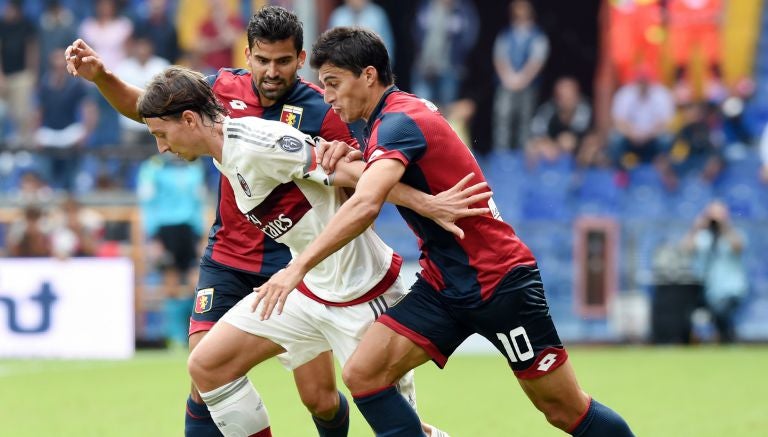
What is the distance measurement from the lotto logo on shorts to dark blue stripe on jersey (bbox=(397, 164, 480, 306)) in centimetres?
138

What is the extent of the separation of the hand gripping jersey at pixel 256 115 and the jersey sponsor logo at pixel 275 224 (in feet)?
1.66

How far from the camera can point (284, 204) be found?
6.06m

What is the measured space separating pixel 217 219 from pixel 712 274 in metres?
9.14

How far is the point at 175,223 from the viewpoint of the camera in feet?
48.5

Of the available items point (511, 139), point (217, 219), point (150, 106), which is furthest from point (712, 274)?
point (150, 106)

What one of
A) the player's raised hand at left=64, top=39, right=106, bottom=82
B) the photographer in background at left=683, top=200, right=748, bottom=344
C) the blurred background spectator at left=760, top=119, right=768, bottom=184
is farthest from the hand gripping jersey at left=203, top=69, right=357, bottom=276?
the blurred background spectator at left=760, top=119, right=768, bottom=184

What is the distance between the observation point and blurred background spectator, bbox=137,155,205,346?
1473 cm

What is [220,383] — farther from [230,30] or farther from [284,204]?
[230,30]

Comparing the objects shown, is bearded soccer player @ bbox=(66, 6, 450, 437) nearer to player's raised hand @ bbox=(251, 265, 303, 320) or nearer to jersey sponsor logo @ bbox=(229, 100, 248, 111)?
jersey sponsor logo @ bbox=(229, 100, 248, 111)

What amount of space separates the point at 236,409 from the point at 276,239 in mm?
798

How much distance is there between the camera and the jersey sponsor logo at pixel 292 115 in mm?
6512

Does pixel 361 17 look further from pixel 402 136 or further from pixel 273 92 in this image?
pixel 402 136

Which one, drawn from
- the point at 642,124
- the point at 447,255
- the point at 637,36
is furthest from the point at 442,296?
the point at 637,36

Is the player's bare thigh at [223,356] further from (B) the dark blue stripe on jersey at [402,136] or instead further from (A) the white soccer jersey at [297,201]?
(B) the dark blue stripe on jersey at [402,136]
